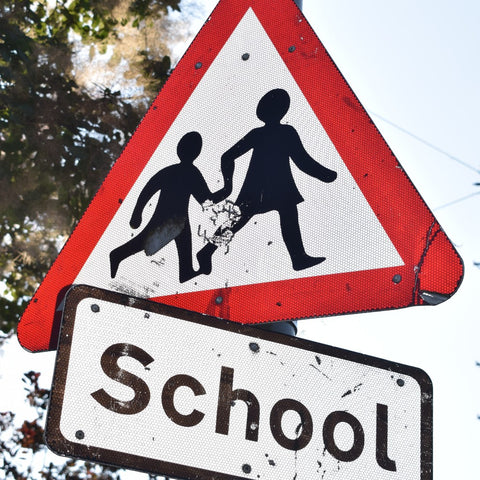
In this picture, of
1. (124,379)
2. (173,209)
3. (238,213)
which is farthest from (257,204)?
(124,379)

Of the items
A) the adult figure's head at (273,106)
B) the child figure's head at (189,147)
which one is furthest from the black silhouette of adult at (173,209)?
the adult figure's head at (273,106)

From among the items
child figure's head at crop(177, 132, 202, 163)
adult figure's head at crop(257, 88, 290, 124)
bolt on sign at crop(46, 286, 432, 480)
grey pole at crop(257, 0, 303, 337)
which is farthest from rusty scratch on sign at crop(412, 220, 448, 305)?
child figure's head at crop(177, 132, 202, 163)

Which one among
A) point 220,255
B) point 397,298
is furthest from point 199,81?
point 397,298

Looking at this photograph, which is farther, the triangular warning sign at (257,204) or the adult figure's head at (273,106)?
the adult figure's head at (273,106)

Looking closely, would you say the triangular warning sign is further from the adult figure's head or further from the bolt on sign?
the bolt on sign

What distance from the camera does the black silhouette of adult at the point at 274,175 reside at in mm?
1381

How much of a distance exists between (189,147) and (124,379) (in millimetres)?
590

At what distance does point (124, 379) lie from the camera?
43.9 inches

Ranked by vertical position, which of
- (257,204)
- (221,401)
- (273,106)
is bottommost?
(221,401)

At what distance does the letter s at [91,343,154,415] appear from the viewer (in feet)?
3.59

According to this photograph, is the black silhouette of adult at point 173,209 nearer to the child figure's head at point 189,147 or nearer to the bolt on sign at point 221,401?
the child figure's head at point 189,147

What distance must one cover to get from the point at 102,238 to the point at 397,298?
59 centimetres

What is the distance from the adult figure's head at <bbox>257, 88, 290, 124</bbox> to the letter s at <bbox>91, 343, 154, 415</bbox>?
57 cm

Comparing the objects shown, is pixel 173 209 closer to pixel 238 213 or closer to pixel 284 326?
pixel 238 213
